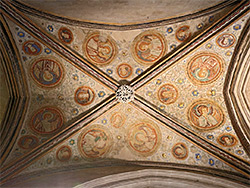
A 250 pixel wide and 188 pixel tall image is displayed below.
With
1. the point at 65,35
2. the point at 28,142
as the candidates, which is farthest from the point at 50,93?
the point at 65,35

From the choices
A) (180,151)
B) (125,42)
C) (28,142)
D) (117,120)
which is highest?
(125,42)

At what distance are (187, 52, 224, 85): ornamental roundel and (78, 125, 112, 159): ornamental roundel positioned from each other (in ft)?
10.3

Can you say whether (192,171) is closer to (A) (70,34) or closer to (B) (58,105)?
(B) (58,105)

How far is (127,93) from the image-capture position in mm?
6949

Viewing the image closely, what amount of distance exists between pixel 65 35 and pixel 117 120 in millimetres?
2942

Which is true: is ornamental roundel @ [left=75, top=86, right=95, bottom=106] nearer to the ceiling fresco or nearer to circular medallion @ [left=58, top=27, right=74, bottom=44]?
the ceiling fresco

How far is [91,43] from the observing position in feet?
21.5

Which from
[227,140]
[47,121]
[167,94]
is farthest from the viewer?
[167,94]

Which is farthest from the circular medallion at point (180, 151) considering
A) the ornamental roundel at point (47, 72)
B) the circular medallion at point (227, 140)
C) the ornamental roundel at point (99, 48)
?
the ornamental roundel at point (47, 72)

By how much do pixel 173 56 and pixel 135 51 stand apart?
1105mm

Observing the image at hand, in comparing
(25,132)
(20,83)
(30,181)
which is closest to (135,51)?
(20,83)

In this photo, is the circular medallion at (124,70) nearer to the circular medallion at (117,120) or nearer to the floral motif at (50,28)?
the circular medallion at (117,120)

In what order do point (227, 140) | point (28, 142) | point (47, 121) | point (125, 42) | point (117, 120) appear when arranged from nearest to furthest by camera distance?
point (227, 140), point (28, 142), point (125, 42), point (47, 121), point (117, 120)

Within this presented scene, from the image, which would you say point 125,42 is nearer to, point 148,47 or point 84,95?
point 148,47
